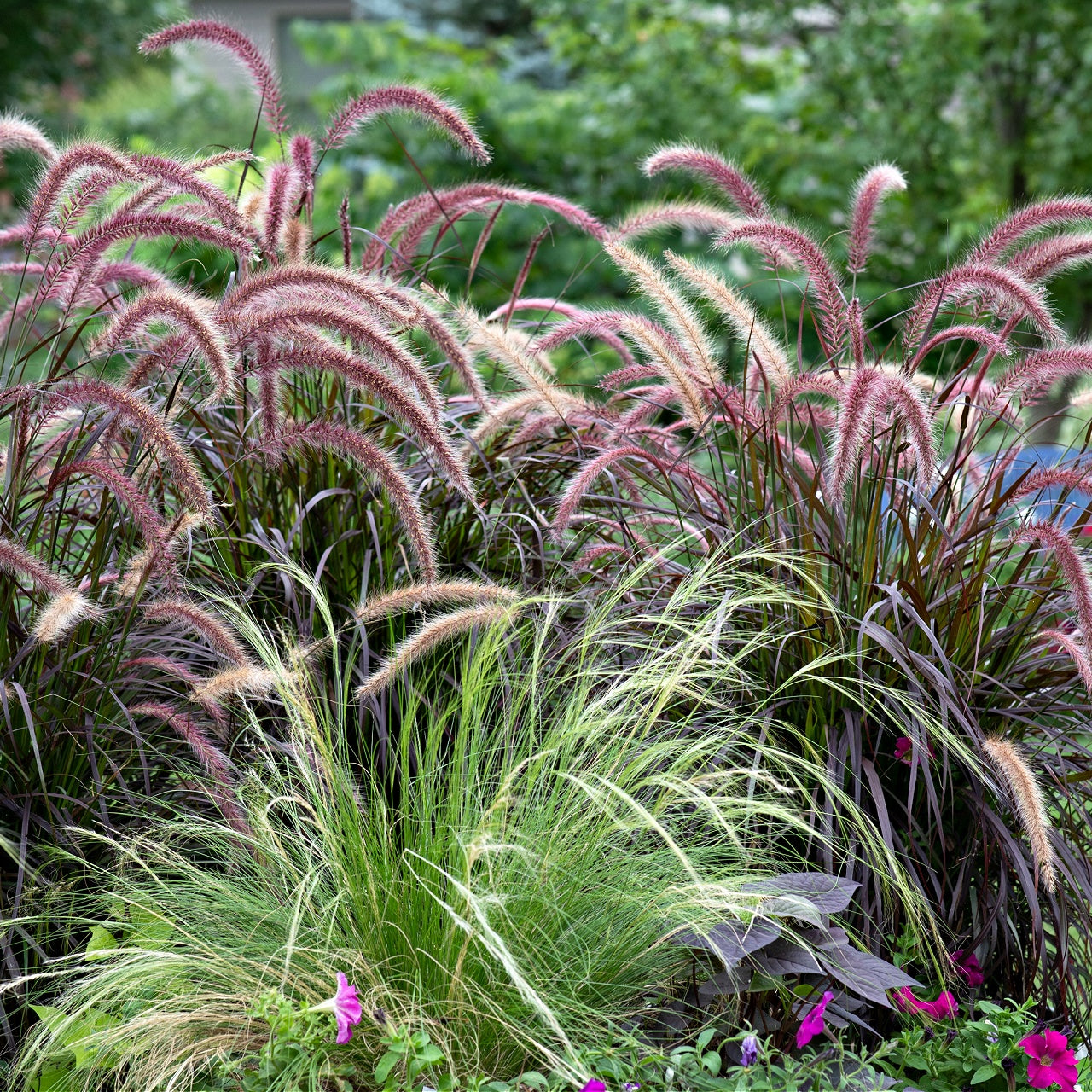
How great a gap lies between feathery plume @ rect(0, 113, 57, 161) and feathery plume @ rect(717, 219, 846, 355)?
1.52 meters

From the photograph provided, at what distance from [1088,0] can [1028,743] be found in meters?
6.44

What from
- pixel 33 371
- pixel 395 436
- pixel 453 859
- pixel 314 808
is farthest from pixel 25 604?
pixel 33 371

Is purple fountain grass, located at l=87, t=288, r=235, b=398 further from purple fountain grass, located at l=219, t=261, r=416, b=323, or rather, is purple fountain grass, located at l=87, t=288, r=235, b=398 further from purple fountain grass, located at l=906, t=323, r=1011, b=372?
purple fountain grass, located at l=906, t=323, r=1011, b=372

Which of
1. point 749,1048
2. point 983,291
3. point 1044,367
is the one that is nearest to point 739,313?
point 983,291

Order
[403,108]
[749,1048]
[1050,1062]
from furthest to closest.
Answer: [403,108], [1050,1062], [749,1048]

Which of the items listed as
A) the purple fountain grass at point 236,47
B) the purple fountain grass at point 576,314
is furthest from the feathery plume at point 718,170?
the purple fountain grass at point 236,47

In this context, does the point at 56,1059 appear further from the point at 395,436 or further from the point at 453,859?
the point at 395,436

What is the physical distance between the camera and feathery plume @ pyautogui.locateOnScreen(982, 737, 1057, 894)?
6.99 ft

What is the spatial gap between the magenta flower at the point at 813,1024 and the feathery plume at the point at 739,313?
4.41ft

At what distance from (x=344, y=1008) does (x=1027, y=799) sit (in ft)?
3.96

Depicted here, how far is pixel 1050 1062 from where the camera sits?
2.13 metres

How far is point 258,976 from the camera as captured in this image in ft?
6.91

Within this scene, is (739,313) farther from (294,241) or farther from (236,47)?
(236,47)

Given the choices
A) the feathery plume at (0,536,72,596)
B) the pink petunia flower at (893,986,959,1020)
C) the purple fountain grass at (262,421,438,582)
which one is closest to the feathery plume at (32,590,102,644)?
the feathery plume at (0,536,72,596)
